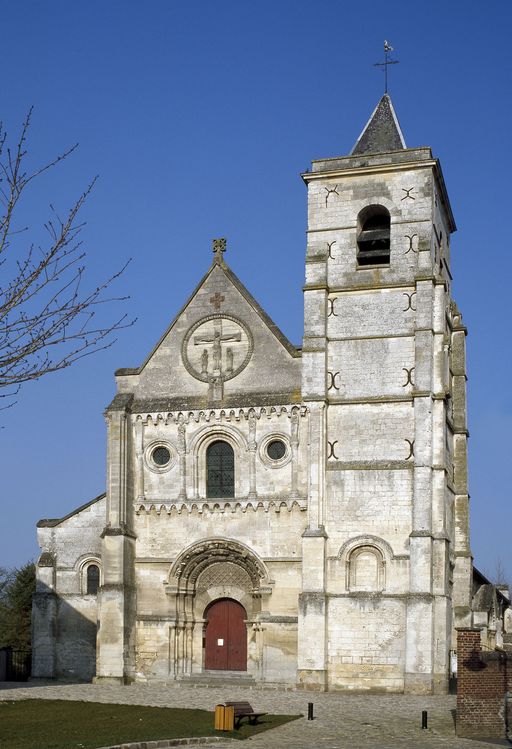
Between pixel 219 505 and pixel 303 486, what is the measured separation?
8.81ft

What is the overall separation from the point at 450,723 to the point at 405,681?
24.1 feet

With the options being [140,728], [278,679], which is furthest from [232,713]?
[278,679]

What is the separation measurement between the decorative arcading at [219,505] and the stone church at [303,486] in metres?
0.04

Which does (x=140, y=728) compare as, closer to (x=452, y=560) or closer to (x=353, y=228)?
(x=452, y=560)

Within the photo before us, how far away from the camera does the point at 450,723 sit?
2319cm

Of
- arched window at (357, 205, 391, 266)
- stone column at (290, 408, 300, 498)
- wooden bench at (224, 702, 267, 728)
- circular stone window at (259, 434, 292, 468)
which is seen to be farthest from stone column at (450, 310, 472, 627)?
wooden bench at (224, 702, 267, 728)

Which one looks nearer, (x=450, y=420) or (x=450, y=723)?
(x=450, y=723)

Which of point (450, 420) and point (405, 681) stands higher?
point (450, 420)

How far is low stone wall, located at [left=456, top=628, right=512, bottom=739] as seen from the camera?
69.6 feet

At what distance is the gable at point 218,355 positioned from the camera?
34.0 m

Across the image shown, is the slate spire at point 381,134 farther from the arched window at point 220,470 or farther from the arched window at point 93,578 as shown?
the arched window at point 93,578

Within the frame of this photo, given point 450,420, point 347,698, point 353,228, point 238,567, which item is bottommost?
point 347,698

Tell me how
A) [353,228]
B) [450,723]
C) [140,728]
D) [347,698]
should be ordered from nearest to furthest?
[140,728]
[450,723]
[347,698]
[353,228]

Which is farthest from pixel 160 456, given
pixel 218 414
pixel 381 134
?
pixel 381 134
